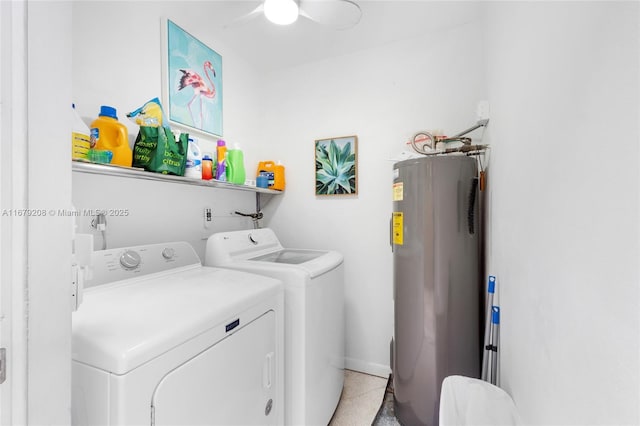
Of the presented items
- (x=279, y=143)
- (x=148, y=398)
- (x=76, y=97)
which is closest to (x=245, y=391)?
(x=148, y=398)

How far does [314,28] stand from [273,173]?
1209 mm

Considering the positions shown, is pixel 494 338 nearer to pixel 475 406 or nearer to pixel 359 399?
pixel 475 406

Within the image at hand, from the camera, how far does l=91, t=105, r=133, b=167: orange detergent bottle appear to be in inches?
51.6

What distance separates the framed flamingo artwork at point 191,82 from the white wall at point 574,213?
6.23 ft

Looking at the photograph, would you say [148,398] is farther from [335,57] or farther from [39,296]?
[335,57]

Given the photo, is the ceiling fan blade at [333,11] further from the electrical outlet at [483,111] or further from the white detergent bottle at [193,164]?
the white detergent bottle at [193,164]

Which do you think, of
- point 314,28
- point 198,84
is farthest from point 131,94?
point 314,28

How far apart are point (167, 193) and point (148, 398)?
1316mm

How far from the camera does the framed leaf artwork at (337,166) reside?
2.38 metres

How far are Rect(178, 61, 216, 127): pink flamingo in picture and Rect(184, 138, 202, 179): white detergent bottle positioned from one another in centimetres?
34

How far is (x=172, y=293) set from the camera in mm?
1143

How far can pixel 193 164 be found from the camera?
1684mm

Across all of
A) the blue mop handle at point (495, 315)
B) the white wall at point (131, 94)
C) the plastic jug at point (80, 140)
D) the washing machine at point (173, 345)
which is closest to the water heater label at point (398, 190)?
the blue mop handle at point (495, 315)

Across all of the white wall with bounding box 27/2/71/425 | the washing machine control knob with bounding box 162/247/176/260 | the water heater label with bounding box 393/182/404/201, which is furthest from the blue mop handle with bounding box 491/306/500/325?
the washing machine control knob with bounding box 162/247/176/260
